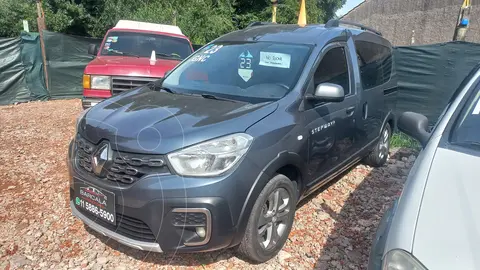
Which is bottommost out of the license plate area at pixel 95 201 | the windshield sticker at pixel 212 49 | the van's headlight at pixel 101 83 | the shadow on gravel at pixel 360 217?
the shadow on gravel at pixel 360 217

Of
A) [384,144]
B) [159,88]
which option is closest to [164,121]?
[159,88]

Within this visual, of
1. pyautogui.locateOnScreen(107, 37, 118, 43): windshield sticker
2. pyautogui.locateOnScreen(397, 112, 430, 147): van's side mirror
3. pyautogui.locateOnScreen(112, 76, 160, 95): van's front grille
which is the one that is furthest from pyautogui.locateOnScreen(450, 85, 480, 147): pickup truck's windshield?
pyautogui.locateOnScreen(107, 37, 118, 43): windshield sticker

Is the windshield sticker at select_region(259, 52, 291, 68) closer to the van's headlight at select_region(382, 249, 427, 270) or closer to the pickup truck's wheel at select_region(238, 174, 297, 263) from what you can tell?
the pickup truck's wheel at select_region(238, 174, 297, 263)

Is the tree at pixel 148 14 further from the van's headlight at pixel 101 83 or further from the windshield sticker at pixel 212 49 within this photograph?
the windshield sticker at pixel 212 49

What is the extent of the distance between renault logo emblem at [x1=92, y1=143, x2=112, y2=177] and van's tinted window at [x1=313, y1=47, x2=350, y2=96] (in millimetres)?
1805

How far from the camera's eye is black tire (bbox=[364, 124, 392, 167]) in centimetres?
497

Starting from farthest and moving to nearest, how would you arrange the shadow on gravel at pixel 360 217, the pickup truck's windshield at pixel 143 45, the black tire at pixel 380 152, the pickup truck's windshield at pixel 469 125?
the pickup truck's windshield at pixel 143 45, the black tire at pixel 380 152, the shadow on gravel at pixel 360 217, the pickup truck's windshield at pixel 469 125

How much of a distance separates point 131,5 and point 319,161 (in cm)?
1949

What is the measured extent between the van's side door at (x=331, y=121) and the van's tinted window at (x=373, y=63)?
1.25ft

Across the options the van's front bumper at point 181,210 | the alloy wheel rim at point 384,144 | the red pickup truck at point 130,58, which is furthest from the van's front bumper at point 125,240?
the alloy wheel rim at point 384,144

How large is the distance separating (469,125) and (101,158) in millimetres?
2386

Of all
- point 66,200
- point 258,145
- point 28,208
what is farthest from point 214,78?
point 28,208

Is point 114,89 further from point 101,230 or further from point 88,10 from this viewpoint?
point 88,10

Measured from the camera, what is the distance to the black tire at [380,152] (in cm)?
497
